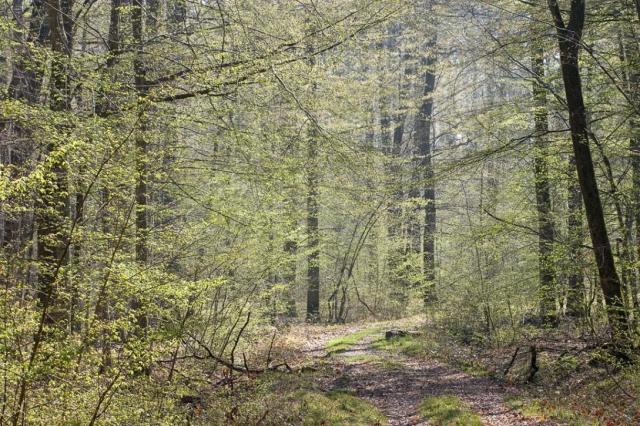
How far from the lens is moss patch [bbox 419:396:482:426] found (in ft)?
24.0

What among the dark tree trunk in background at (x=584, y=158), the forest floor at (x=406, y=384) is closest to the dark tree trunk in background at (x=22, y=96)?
the forest floor at (x=406, y=384)

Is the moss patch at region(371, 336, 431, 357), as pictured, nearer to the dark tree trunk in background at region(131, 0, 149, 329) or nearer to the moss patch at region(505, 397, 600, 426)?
the moss patch at region(505, 397, 600, 426)

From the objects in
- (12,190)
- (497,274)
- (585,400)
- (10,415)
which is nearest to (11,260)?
(12,190)

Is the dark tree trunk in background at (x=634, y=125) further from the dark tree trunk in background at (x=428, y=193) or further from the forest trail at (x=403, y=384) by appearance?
the dark tree trunk in background at (x=428, y=193)

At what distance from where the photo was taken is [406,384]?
398 inches

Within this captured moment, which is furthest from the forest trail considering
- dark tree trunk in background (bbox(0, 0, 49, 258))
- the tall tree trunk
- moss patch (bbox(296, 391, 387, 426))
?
dark tree trunk in background (bbox(0, 0, 49, 258))

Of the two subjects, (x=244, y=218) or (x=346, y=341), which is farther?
(x=346, y=341)

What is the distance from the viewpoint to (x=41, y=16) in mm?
8508

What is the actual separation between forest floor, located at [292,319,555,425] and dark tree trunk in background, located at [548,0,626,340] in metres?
2.31

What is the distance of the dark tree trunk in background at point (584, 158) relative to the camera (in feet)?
27.9

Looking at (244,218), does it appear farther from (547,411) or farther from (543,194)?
(543,194)

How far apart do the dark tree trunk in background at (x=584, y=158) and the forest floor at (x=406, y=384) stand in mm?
2305

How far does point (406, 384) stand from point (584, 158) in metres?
4.92

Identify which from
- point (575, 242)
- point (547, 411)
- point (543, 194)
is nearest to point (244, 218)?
point (547, 411)
